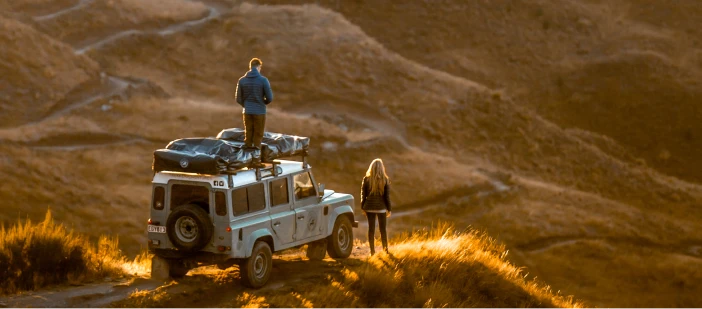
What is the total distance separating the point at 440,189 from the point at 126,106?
1426 centimetres

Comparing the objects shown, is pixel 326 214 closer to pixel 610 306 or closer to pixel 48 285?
pixel 48 285

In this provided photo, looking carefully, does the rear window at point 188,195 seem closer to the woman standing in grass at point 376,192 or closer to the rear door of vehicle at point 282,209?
the rear door of vehicle at point 282,209

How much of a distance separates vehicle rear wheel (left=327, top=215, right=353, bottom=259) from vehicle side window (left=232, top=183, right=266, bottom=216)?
238 centimetres

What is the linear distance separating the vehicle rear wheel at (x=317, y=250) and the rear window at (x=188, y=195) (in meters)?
3.26

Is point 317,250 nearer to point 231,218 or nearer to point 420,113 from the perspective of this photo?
point 231,218

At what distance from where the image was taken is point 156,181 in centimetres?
1574

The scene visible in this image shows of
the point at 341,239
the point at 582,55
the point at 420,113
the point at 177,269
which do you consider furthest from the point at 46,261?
the point at 582,55

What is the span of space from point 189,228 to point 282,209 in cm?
187

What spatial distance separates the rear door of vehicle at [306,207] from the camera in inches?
671

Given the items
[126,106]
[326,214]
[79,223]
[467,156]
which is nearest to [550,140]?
[467,156]

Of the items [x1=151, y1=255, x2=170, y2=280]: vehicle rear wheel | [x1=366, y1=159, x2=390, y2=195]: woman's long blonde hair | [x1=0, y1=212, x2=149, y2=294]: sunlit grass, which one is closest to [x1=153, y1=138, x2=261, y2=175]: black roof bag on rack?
[x1=151, y1=255, x2=170, y2=280]: vehicle rear wheel

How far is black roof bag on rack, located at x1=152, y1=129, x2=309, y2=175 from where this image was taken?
15.2 metres

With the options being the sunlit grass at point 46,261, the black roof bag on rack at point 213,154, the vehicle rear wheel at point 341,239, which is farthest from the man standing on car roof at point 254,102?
the sunlit grass at point 46,261

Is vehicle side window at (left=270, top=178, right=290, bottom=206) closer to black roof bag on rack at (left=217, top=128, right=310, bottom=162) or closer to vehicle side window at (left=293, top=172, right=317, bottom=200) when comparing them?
vehicle side window at (left=293, top=172, right=317, bottom=200)
